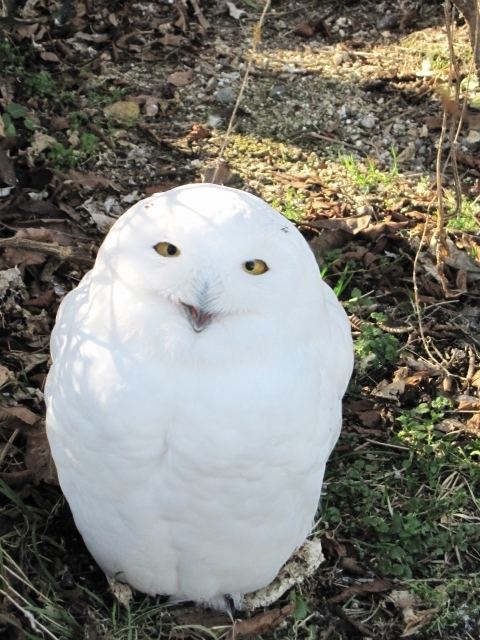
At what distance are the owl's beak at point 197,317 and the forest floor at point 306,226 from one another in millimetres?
1120

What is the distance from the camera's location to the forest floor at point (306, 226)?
10.5 feet

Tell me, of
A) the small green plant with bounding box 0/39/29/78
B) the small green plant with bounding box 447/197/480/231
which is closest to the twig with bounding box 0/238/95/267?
the small green plant with bounding box 0/39/29/78

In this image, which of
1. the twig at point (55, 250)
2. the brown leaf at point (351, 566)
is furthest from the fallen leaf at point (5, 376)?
the brown leaf at point (351, 566)

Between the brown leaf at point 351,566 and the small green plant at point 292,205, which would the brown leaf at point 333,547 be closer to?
the brown leaf at point 351,566

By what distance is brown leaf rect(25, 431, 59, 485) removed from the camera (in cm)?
329

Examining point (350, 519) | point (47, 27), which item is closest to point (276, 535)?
point (350, 519)

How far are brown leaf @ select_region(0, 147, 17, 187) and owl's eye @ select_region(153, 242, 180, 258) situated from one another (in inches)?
84.1

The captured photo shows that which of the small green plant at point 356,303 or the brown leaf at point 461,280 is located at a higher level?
the brown leaf at point 461,280

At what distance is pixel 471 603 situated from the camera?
10.6 ft

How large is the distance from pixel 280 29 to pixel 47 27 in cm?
166

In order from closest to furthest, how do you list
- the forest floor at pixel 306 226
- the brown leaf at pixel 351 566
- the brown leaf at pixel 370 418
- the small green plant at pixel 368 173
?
the forest floor at pixel 306 226
the brown leaf at pixel 351 566
the brown leaf at pixel 370 418
the small green plant at pixel 368 173

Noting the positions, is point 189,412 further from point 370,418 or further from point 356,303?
point 356,303

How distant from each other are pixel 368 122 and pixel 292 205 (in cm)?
102

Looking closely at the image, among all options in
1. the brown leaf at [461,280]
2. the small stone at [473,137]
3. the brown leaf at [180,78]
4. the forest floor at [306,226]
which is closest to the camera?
the forest floor at [306,226]
